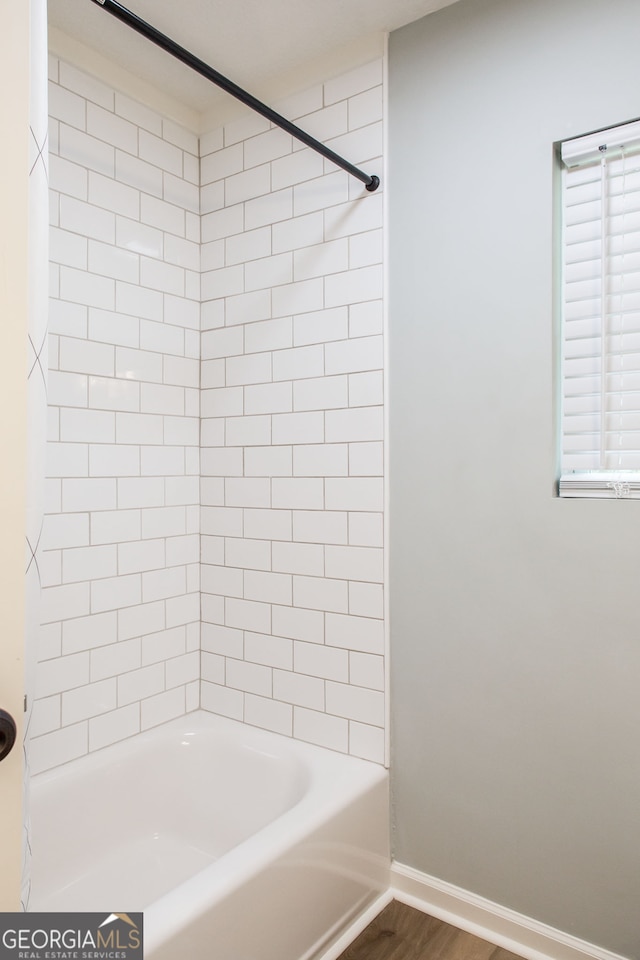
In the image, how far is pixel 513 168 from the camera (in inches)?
69.7

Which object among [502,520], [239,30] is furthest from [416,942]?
[239,30]

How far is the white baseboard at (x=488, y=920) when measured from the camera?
5.59 feet

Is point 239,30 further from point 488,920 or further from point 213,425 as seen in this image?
point 488,920

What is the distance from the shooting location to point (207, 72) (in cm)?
150


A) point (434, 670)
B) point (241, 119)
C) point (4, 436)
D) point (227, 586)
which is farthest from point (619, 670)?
point (241, 119)

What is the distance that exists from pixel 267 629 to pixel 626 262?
5.33ft

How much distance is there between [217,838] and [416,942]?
2.30 ft

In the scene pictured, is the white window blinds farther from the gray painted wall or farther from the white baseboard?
the white baseboard

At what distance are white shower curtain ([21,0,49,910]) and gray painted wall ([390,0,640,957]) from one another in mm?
1205

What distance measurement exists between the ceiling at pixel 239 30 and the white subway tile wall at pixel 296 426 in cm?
12

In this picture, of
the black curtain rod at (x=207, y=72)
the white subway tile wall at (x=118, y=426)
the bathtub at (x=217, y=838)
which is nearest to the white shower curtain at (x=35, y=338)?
the black curtain rod at (x=207, y=72)

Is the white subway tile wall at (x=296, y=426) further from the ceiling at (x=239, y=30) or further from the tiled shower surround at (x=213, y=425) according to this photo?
the ceiling at (x=239, y=30)

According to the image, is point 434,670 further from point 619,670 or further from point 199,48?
point 199,48

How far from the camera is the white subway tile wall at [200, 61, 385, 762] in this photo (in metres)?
2.04
